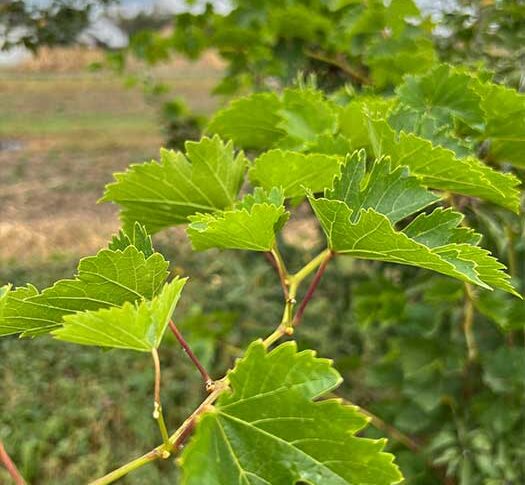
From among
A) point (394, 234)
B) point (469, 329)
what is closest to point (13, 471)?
point (394, 234)

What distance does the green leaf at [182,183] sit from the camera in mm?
437

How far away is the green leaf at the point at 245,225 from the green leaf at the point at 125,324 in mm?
56

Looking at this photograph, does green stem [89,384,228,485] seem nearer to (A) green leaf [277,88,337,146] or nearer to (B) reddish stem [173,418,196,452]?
(B) reddish stem [173,418,196,452]

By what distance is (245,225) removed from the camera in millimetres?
350

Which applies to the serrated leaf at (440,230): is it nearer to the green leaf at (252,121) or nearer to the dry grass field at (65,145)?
the green leaf at (252,121)

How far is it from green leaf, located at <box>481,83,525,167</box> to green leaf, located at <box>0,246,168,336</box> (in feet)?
0.98

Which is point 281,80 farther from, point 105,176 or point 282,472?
point 105,176

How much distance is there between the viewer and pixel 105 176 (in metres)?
3.24

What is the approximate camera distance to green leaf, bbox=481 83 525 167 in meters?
0.50

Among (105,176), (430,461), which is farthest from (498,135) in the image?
(105,176)

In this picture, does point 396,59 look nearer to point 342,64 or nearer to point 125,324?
point 342,64

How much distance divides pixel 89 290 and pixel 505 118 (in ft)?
1.07

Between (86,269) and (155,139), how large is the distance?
3.73 m

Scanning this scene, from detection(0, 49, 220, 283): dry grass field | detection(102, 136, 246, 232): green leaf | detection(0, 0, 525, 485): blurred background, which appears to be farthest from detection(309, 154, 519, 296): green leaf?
detection(0, 49, 220, 283): dry grass field
